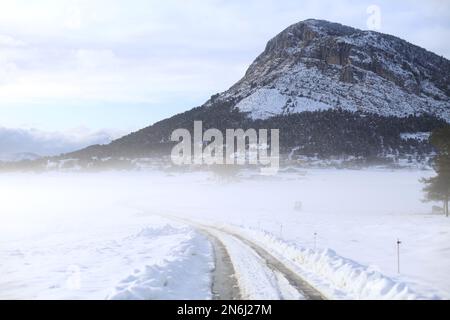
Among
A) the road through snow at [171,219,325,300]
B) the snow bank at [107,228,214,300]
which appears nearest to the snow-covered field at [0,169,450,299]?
the snow bank at [107,228,214,300]

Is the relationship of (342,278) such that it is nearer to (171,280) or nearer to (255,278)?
(255,278)

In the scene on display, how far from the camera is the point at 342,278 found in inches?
622

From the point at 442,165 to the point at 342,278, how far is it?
36.5 meters

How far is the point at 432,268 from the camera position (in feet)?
70.6

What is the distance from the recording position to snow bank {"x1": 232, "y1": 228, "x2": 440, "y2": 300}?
43.7 feet

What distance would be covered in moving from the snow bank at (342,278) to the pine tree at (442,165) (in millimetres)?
30083

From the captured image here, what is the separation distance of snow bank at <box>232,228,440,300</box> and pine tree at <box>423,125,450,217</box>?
3008cm

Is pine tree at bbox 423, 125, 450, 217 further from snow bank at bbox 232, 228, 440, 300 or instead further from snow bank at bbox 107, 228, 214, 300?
snow bank at bbox 107, 228, 214, 300

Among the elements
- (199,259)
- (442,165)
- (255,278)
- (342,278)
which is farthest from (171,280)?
(442,165)

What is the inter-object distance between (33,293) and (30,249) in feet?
55.3

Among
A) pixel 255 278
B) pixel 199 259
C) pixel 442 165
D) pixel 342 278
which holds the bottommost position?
pixel 199 259
